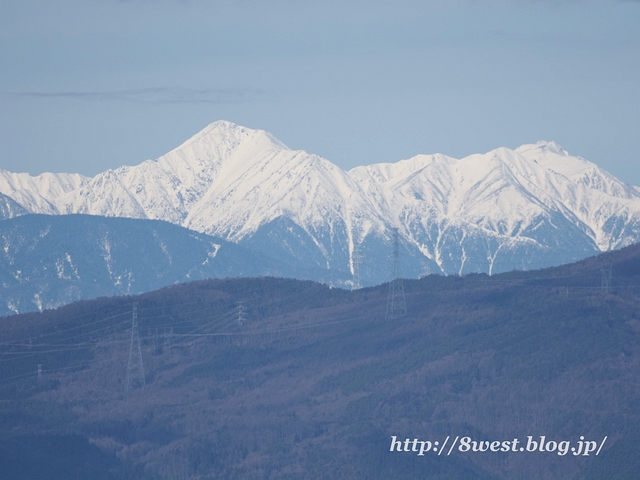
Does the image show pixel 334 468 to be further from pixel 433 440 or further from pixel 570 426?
pixel 570 426

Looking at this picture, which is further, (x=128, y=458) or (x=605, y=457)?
(x=128, y=458)

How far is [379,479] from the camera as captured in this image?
609ft

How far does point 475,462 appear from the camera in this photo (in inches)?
7470

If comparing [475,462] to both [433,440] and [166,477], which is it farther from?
[166,477]

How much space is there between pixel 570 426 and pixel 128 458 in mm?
56258

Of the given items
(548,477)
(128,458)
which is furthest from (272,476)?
(548,477)

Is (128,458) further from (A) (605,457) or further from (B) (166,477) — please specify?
(A) (605,457)

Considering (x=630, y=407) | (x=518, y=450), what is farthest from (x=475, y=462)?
(x=630, y=407)

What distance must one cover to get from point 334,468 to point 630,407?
3906cm

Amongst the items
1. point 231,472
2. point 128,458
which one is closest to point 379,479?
point 231,472

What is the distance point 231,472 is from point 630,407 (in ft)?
168

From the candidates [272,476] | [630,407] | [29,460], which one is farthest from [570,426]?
[29,460]

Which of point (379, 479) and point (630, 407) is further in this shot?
point (630, 407)

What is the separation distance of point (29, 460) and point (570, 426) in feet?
221
